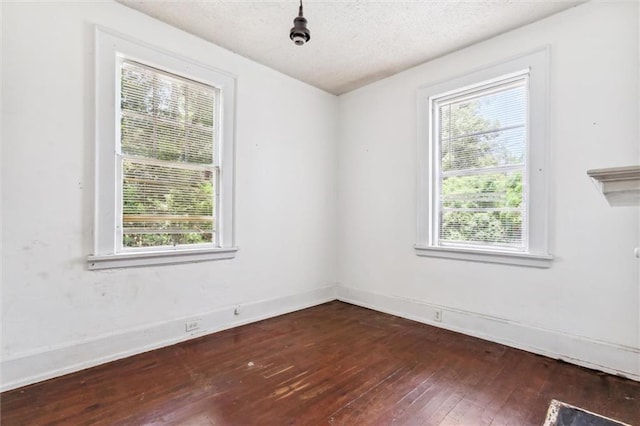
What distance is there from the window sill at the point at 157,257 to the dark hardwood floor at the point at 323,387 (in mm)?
753

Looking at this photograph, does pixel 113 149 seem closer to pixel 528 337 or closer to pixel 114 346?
pixel 114 346

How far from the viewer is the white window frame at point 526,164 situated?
264 centimetres

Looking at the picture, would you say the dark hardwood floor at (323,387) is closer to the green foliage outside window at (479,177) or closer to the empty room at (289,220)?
the empty room at (289,220)

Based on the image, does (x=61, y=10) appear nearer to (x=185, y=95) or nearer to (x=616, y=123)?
(x=185, y=95)

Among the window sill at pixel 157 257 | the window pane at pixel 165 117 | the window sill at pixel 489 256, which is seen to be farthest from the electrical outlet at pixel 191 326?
the window sill at pixel 489 256

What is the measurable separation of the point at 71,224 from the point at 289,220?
7.01 feet

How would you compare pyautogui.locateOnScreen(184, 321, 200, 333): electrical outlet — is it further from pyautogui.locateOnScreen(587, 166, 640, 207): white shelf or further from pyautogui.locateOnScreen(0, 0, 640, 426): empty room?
pyautogui.locateOnScreen(587, 166, 640, 207): white shelf

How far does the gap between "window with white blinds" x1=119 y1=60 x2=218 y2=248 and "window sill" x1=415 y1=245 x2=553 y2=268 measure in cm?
235


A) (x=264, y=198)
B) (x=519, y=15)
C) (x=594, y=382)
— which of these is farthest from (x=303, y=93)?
(x=594, y=382)

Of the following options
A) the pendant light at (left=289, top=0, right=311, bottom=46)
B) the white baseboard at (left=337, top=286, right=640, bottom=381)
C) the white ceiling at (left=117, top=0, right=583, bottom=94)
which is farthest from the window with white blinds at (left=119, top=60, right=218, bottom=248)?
the white baseboard at (left=337, top=286, right=640, bottom=381)

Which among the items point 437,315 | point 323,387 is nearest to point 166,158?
point 323,387

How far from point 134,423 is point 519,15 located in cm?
405

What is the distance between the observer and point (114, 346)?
97.3 inches

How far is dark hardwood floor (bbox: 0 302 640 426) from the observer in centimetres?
181
